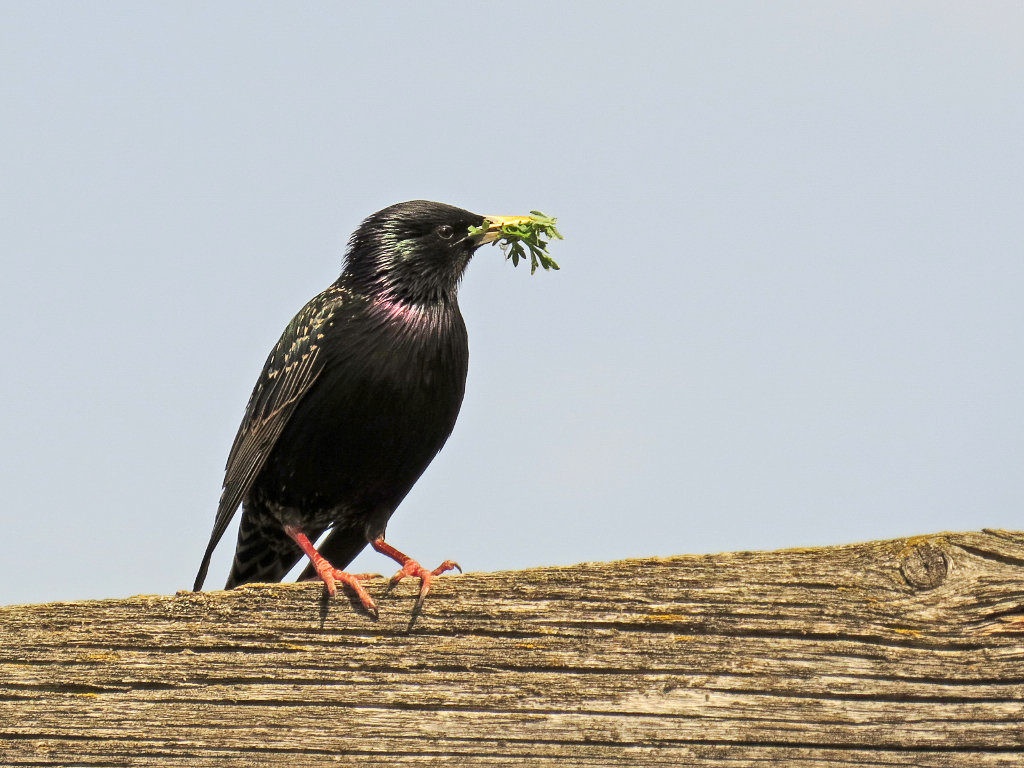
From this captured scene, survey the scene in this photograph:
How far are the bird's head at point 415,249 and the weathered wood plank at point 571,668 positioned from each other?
78.6 inches

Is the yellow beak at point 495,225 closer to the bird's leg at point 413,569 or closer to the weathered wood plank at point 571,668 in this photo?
the bird's leg at point 413,569

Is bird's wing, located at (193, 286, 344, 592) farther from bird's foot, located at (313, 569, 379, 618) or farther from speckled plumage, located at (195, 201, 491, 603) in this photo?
bird's foot, located at (313, 569, 379, 618)

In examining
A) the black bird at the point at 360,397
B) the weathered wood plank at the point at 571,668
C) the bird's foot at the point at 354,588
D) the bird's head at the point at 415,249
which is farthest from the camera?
the bird's head at the point at 415,249

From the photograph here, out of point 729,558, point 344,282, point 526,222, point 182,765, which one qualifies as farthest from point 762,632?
point 344,282

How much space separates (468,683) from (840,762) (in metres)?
0.63

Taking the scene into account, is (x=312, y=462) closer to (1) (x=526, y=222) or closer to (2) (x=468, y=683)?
(1) (x=526, y=222)

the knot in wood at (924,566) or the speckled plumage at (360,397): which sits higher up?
the speckled plumage at (360,397)

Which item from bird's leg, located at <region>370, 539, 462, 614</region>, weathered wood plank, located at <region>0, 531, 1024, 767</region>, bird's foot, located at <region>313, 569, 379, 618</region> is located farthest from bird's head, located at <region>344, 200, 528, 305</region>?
weathered wood plank, located at <region>0, 531, 1024, 767</region>

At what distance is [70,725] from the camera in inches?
84.3

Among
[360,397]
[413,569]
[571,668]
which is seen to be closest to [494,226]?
[360,397]

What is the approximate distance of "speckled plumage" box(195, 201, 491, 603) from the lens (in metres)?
3.84

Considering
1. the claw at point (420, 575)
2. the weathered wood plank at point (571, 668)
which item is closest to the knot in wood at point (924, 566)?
the weathered wood plank at point (571, 668)

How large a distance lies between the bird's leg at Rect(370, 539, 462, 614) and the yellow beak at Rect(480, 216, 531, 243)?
1042 mm

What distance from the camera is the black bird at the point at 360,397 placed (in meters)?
3.84
